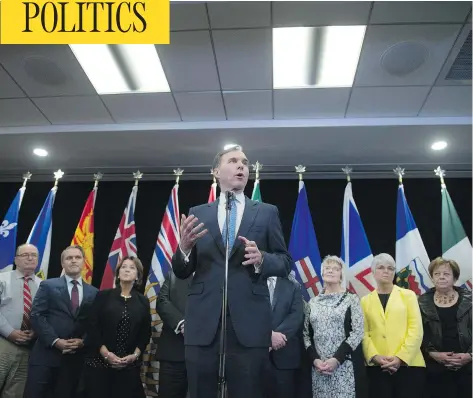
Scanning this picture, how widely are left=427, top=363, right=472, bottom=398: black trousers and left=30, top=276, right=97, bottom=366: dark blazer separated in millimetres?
2417

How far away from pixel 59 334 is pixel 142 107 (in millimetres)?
2102

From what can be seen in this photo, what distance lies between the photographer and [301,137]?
427 centimetres

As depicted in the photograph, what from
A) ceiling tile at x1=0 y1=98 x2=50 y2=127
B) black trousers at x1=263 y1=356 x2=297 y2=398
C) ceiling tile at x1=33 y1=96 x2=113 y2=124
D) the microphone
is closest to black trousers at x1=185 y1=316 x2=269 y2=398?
the microphone

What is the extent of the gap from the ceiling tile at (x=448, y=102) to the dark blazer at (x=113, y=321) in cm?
300

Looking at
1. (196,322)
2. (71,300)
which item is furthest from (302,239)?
(196,322)

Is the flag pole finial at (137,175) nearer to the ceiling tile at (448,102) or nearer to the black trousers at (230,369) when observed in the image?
the ceiling tile at (448,102)

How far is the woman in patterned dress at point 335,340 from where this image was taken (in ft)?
8.55

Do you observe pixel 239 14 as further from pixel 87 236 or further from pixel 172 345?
pixel 87 236

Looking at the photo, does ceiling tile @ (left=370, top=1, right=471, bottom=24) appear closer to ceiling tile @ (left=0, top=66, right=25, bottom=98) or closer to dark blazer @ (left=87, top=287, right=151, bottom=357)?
dark blazer @ (left=87, top=287, right=151, bottom=357)

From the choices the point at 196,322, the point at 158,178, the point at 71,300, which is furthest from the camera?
the point at 158,178

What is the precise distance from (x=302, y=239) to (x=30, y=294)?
2460 millimetres

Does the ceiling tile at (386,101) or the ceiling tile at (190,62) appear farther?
the ceiling tile at (386,101)

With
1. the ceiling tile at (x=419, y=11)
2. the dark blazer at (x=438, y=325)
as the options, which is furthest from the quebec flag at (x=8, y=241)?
the ceiling tile at (x=419, y=11)

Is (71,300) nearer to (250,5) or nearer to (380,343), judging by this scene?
(380,343)
